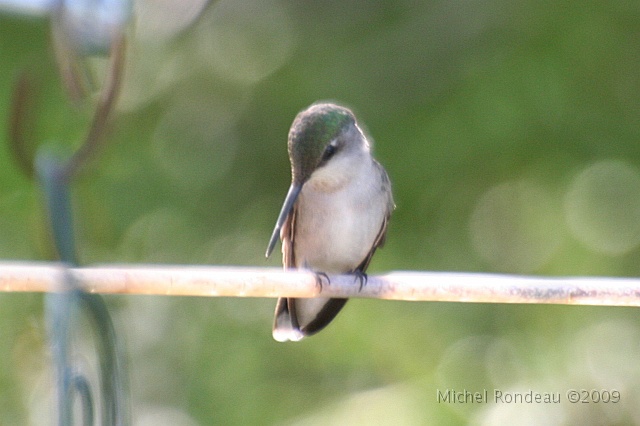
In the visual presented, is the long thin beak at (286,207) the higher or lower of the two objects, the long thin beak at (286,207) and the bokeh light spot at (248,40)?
the higher

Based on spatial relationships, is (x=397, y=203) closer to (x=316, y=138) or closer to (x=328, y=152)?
(x=328, y=152)

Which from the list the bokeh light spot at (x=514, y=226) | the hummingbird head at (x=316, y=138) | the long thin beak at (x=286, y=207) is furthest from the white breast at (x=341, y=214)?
→ the bokeh light spot at (x=514, y=226)

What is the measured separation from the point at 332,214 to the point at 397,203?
84cm

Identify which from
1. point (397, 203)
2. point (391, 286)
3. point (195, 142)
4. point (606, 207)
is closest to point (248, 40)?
point (195, 142)

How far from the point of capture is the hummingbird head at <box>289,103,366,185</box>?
315 centimetres

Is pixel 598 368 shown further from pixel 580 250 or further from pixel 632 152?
pixel 632 152

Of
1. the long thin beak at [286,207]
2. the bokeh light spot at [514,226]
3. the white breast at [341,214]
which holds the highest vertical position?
the long thin beak at [286,207]

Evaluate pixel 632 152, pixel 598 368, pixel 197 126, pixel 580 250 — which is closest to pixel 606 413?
pixel 598 368

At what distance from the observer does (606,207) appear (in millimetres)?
4500

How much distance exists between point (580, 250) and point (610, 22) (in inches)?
42.5

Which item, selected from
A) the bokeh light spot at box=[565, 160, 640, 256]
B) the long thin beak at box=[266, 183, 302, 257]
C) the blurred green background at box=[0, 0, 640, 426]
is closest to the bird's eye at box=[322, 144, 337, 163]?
the long thin beak at box=[266, 183, 302, 257]

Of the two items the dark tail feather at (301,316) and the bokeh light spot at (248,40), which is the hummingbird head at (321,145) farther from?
the bokeh light spot at (248,40)

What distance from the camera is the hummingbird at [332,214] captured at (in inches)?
130

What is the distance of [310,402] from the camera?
14.3ft
